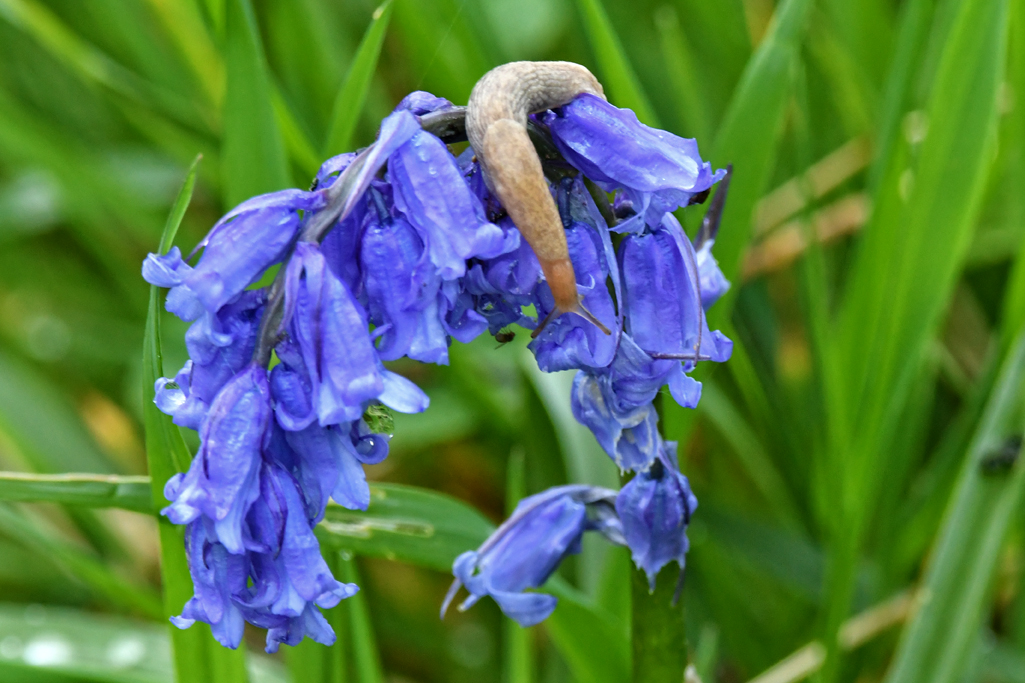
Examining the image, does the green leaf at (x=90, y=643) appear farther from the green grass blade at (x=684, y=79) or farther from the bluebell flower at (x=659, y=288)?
the green grass blade at (x=684, y=79)

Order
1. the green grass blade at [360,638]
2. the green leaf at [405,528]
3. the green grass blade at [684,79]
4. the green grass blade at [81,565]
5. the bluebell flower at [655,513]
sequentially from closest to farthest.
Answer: the bluebell flower at [655,513] < the green leaf at [405,528] < the green grass blade at [360,638] < the green grass blade at [81,565] < the green grass blade at [684,79]

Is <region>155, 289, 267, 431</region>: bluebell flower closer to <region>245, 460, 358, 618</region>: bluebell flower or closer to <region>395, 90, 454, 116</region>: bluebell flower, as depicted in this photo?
<region>245, 460, 358, 618</region>: bluebell flower

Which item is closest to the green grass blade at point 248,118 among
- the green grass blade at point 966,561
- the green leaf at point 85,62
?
the green leaf at point 85,62

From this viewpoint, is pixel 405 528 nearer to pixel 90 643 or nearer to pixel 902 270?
pixel 90 643

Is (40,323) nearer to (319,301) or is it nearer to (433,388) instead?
(433,388)

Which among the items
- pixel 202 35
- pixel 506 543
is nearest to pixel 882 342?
pixel 506 543

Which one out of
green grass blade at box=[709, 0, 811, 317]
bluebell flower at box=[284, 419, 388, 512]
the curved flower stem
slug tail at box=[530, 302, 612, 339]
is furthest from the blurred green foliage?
slug tail at box=[530, 302, 612, 339]

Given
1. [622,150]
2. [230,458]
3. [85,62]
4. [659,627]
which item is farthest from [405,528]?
[85,62]
